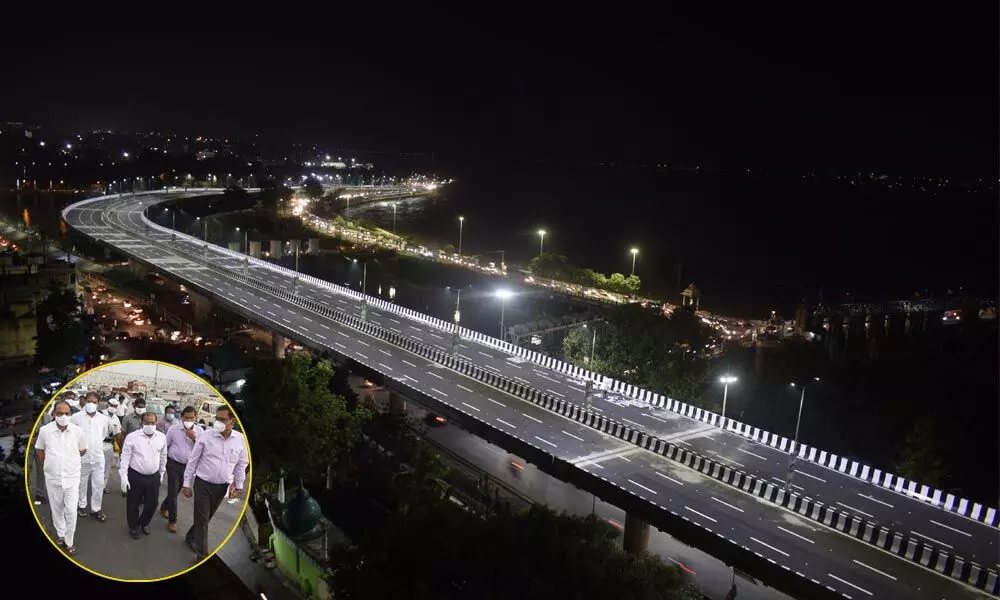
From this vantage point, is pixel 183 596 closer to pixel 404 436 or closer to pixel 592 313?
pixel 404 436

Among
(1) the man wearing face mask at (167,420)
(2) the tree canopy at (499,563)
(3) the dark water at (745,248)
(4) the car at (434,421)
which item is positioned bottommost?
(3) the dark water at (745,248)

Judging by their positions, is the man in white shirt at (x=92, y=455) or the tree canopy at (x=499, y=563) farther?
the tree canopy at (x=499, y=563)

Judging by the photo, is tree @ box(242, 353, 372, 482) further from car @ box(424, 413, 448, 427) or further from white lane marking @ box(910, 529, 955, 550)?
white lane marking @ box(910, 529, 955, 550)

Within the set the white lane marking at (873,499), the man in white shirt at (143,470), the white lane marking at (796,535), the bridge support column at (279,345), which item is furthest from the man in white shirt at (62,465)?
the bridge support column at (279,345)

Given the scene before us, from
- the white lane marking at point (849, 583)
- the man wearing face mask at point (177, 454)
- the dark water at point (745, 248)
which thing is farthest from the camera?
the dark water at point (745, 248)

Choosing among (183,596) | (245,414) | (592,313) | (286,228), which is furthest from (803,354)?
(286,228)

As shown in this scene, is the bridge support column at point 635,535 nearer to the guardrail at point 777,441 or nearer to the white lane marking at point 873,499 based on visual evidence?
the guardrail at point 777,441
